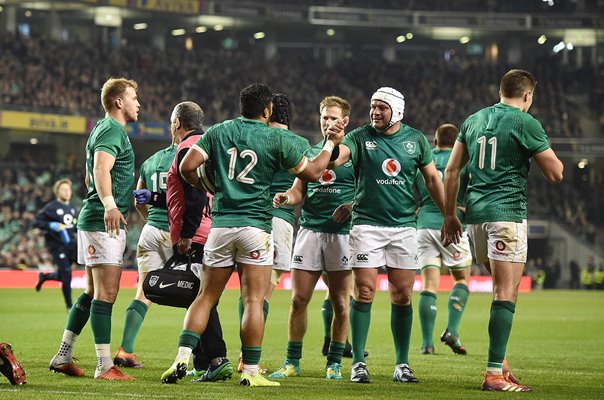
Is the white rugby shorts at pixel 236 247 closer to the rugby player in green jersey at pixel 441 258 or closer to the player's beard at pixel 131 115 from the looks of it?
the player's beard at pixel 131 115

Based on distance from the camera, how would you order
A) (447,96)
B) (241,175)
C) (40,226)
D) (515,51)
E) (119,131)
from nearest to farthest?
(241,175), (119,131), (40,226), (447,96), (515,51)

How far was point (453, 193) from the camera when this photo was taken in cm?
898

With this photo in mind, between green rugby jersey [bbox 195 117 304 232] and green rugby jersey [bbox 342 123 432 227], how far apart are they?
105 cm

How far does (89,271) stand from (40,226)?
386 inches

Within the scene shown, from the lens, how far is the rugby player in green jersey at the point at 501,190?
28.0 feet

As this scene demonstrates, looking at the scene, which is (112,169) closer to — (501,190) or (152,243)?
(152,243)

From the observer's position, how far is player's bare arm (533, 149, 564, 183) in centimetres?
851

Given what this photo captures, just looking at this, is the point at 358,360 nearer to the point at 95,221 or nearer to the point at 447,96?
the point at 95,221

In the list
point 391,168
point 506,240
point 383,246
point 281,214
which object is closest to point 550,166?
point 506,240

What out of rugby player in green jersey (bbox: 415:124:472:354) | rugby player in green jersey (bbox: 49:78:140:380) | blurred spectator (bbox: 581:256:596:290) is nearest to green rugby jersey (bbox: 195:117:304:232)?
rugby player in green jersey (bbox: 49:78:140:380)

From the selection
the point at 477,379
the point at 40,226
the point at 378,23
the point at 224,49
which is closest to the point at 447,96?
the point at 378,23

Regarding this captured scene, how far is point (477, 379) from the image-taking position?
9.62m

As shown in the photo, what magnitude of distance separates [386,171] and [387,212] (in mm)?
364

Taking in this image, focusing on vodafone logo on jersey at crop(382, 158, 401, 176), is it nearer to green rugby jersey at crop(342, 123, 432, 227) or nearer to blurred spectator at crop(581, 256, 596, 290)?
green rugby jersey at crop(342, 123, 432, 227)
